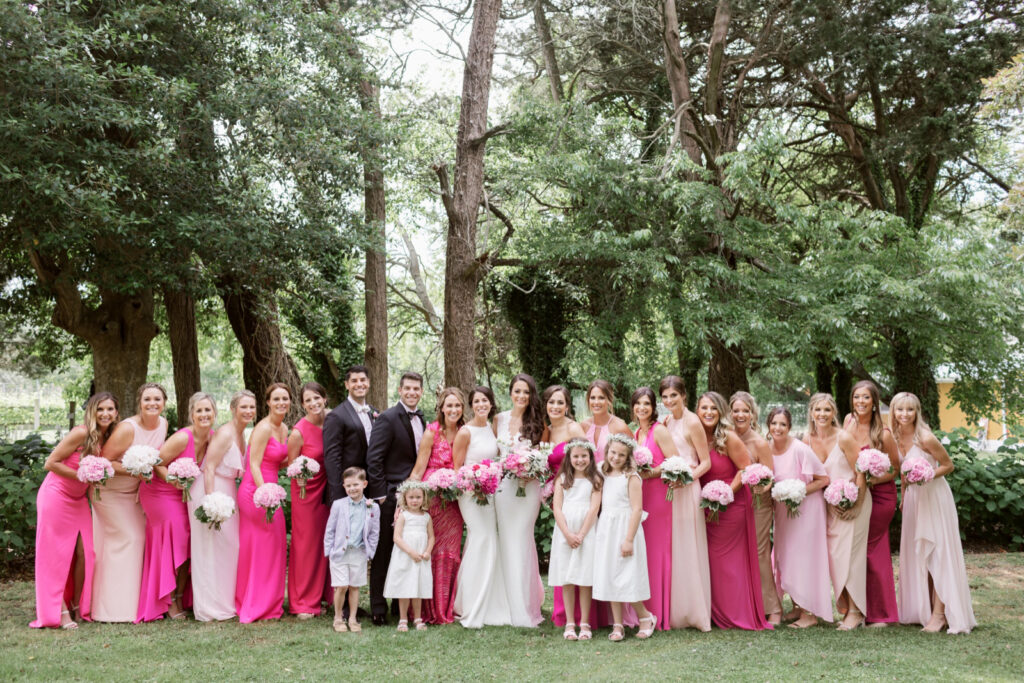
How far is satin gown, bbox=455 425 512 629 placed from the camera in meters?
7.09

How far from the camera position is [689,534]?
23.1 ft

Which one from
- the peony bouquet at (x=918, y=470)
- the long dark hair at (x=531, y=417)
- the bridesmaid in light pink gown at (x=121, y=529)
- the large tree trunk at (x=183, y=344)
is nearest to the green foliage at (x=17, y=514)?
the bridesmaid in light pink gown at (x=121, y=529)

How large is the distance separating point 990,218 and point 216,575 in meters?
21.6

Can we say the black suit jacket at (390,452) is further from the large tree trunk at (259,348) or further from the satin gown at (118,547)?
the large tree trunk at (259,348)

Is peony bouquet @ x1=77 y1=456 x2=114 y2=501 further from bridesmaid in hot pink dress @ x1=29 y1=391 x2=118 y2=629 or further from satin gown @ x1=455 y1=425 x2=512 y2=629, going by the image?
satin gown @ x1=455 y1=425 x2=512 y2=629

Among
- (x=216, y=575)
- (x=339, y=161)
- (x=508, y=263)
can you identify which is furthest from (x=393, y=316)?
(x=216, y=575)

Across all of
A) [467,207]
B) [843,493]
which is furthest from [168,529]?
[467,207]

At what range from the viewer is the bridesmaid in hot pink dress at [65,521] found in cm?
704

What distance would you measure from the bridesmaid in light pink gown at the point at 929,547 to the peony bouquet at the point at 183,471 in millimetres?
5902

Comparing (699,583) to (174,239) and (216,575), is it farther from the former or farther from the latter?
(174,239)

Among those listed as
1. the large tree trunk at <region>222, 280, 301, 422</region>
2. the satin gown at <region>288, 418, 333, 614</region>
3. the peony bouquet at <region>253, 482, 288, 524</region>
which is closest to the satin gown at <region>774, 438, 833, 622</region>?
the satin gown at <region>288, 418, 333, 614</region>

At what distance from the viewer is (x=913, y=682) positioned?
5.45 meters

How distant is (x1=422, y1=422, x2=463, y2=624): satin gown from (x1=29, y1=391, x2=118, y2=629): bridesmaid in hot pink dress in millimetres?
2768

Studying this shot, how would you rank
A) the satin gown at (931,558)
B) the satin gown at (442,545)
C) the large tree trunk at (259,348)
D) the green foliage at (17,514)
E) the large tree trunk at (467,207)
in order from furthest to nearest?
the large tree trunk at (259,348) → the large tree trunk at (467,207) → the green foliage at (17,514) → the satin gown at (442,545) → the satin gown at (931,558)
